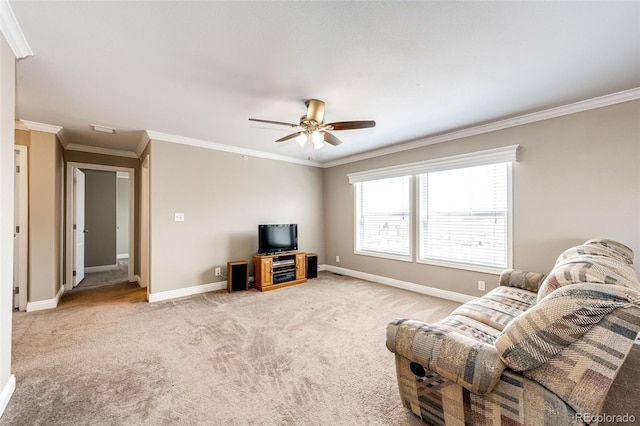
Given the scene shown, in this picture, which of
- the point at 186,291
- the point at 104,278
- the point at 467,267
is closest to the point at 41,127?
the point at 186,291

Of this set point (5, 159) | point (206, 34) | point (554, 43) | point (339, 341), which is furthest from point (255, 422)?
point (554, 43)

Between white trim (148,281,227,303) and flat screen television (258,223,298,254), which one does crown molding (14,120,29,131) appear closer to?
white trim (148,281,227,303)

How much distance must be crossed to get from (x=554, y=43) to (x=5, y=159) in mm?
3936

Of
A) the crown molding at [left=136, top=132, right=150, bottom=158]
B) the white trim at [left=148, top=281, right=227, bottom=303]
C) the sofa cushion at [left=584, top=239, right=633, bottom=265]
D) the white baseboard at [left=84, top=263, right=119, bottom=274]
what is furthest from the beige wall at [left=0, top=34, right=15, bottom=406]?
the white baseboard at [left=84, top=263, right=119, bottom=274]

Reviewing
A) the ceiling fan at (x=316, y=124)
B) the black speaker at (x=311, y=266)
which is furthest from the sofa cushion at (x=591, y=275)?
the black speaker at (x=311, y=266)

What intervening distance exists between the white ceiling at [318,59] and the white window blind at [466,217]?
0.88 m

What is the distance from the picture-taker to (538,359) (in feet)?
3.66

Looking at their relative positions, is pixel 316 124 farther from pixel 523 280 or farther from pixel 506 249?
pixel 506 249

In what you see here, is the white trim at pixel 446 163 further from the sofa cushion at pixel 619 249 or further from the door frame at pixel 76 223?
the door frame at pixel 76 223

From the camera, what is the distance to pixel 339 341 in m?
2.65

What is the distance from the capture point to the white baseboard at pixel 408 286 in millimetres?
3835

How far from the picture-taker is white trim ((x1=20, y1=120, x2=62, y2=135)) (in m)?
3.41

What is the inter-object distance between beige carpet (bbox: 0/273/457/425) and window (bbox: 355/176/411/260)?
118 cm

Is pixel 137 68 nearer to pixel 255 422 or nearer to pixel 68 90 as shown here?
pixel 68 90
